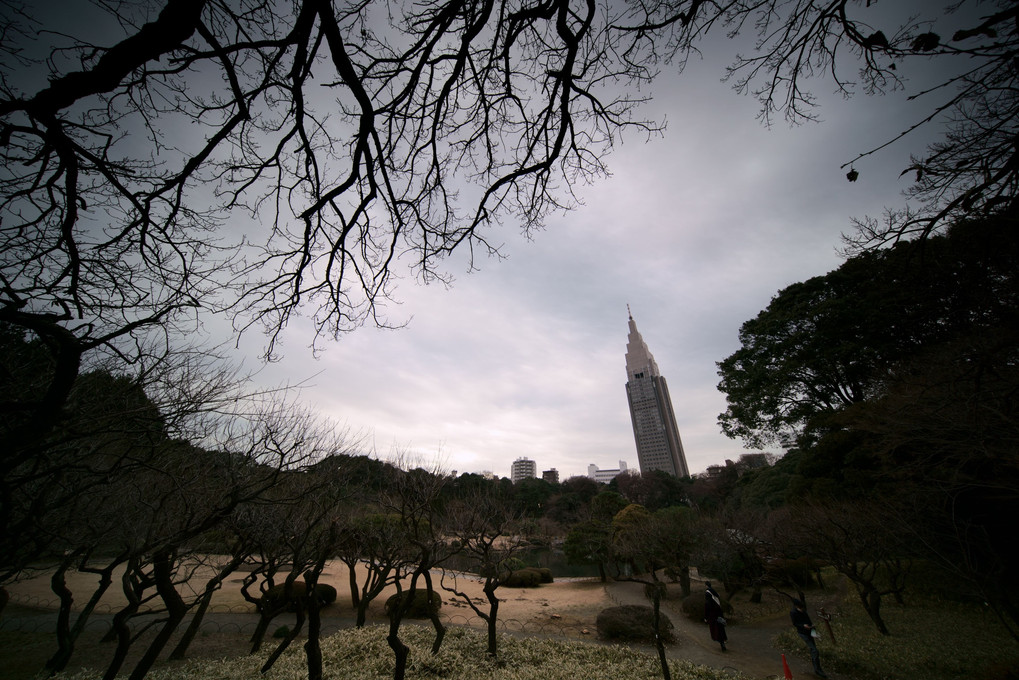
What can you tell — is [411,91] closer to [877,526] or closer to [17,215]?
[17,215]

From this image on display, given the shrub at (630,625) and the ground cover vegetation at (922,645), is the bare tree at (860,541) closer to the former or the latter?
the ground cover vegetation at (922,645)

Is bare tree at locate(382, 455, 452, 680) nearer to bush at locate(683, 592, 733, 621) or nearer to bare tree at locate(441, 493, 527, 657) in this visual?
bare tree at locate(441, 493, 527, 657)

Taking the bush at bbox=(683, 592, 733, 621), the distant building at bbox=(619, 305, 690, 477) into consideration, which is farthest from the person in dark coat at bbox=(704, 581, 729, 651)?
the distant building at bbox=(619, 305, 690, 477)

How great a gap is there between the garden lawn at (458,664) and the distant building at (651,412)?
9115 centimetres

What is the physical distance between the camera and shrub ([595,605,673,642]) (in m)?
8.86

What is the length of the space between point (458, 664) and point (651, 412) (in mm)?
99548

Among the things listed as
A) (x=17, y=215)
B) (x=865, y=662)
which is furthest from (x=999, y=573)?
(x=17, y=215)

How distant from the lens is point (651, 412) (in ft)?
320

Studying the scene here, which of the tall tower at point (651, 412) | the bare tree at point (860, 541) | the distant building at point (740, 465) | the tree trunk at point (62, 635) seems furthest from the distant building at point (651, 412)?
the tree trunk at point (62, 635)

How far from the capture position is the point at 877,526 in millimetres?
8719

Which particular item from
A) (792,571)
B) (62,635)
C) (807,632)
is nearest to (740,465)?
(792,571)

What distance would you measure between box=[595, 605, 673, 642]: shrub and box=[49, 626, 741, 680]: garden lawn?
1245 millimetres

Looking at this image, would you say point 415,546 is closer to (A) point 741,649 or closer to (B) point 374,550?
(B) point 374,550

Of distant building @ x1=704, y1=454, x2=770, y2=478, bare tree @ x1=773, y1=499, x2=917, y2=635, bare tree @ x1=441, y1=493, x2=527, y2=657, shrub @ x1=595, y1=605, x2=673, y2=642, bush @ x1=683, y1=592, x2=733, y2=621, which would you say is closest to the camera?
bare tree @ x1=441, y1=493, x2=527, y2=657
